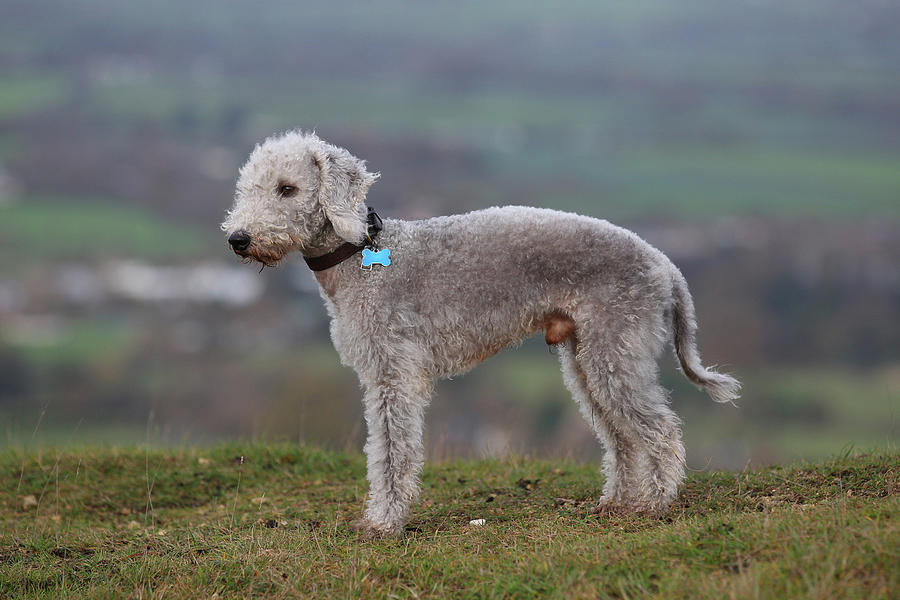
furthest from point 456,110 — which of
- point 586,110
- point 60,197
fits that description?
point 60,197

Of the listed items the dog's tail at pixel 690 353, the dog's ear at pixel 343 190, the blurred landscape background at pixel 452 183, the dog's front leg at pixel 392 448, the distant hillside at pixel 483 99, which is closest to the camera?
the dog's ear at pixel 343 190

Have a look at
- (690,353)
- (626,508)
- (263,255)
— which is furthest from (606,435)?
(263,255)

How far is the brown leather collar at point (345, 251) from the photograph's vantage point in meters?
7.46

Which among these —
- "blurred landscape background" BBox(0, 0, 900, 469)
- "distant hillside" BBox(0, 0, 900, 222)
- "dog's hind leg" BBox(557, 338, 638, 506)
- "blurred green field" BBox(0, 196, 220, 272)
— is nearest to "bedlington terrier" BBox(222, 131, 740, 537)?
"dog's hind leg" BBox(557, 338, 638, 506)

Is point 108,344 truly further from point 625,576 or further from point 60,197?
point 625,576

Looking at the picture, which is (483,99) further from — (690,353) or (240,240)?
(240,240)

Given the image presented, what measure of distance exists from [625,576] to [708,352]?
40.5 meters

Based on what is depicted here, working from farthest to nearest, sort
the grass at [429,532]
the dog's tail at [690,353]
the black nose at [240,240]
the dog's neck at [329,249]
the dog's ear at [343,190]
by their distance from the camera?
the dog's tail at [690,353]
the dog's neck at [329,249]
the dog's ear at [343,190]
the black nose at [240,240]
the grass at [429,532]

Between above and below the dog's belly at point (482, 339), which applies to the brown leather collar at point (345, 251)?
above

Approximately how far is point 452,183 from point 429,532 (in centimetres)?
7612

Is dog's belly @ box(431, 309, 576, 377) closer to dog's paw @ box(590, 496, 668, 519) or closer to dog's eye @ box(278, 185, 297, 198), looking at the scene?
dog's paw @ box(590, 496, 668, 519)

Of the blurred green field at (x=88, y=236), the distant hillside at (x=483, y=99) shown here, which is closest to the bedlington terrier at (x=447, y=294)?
the distant hillside at (x=483, y=99)

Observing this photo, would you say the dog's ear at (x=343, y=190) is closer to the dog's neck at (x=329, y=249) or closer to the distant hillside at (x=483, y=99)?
the dog's neck at (x=329, y=249)

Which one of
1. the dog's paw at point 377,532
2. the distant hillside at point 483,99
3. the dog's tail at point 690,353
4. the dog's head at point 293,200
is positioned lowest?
the dog's paw at point 377,532
